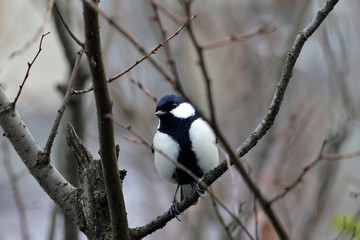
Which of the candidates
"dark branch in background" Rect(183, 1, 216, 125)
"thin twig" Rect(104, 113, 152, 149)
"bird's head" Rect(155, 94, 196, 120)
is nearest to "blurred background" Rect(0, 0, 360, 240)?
"bird's head" Rect(155, 94, 196, 120)

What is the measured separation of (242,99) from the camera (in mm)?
5156

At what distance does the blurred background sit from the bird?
663mm

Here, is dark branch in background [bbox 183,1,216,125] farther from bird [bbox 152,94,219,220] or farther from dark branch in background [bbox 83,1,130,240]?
bird [bbox 152,94,219,220]

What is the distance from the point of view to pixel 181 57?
186 inches

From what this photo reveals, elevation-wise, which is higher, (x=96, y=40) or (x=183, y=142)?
(x=183, y=142)

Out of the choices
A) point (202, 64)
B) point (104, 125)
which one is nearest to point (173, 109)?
point (104, 125)

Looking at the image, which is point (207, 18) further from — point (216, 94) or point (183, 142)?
point (183, 142)

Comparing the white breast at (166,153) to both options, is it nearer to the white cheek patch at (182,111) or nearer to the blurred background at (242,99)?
the white cheek patch at (182,111)

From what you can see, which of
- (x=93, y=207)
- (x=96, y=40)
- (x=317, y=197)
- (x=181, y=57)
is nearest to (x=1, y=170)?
(x=181, y=57)

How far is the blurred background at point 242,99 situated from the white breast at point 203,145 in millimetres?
687

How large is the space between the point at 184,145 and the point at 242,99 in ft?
8.41

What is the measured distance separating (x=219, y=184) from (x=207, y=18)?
2.51 m

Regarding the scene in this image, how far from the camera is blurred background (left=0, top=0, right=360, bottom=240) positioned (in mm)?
3611

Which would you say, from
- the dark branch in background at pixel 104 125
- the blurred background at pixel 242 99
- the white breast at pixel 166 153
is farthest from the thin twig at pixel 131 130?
the blurred background at pixel 242 99
